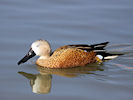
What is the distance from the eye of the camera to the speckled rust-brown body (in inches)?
379

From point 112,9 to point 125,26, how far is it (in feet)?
4.23

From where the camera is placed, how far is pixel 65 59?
9664mm

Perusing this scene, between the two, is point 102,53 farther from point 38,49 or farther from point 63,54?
point 38,49

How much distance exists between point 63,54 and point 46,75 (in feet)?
2.38

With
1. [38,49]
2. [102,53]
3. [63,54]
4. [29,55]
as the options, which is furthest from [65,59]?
[102,53]

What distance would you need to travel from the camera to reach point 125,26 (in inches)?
453

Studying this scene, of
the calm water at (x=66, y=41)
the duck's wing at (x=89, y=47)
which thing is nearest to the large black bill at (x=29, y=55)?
the calm water at (x=66, y=41)

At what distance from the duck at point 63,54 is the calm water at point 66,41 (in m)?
0.22

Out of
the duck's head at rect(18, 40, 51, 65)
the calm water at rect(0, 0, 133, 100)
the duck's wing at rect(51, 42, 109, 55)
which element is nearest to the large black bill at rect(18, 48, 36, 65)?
the duck's head at rect(18, 40, 51, 65)

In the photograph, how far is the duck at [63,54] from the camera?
31.4ft

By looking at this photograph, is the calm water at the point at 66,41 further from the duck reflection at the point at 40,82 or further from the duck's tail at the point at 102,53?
the duck's tail at the point at 102,53

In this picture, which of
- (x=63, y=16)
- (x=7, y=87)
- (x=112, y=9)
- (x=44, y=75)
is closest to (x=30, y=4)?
(x=63, y=16)

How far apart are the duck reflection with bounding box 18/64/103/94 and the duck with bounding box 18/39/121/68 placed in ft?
0.51

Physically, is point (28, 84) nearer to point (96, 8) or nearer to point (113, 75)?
point (113, 75)
